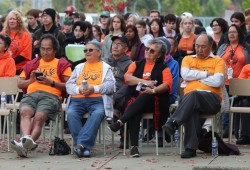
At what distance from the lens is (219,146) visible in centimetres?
→ 1433

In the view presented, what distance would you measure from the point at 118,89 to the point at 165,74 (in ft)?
3.95

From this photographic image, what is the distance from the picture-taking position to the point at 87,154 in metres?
14.3

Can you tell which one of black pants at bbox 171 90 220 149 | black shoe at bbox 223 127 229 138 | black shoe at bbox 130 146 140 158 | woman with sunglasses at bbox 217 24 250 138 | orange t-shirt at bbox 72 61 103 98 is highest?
woman with sunglasses at bbox 217 24 250 138

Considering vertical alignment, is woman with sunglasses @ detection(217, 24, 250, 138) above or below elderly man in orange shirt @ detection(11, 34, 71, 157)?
above

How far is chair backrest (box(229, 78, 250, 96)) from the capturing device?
1525cm

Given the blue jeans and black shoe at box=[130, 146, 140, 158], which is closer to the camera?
black shoe at box=[130, 146, 140, 158]

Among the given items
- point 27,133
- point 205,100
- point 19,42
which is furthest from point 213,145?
point 19,42

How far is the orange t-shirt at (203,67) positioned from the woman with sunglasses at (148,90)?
29cm

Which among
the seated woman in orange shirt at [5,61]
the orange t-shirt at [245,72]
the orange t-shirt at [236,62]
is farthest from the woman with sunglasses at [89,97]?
the orange t-shirt at [236,62]

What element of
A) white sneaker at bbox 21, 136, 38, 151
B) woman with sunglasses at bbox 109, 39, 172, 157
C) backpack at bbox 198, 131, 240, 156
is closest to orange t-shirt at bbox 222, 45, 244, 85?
woman with sunglasses at bbox 109, 39, 172, 157

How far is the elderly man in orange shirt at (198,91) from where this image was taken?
554 inches

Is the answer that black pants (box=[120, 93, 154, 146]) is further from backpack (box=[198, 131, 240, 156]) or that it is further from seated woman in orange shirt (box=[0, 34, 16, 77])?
seated woman in orange shirt (box=[0, 34, 16, 77])

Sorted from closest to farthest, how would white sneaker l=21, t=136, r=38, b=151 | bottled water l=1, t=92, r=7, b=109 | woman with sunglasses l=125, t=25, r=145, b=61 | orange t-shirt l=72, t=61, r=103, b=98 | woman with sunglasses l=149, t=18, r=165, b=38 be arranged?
white sneaker l=21, t=136, r=38, b=151 → orange t-shirt l=72, t=61, r=103, b=98 → bottled water l=1, t=92, r=7, b=109 → woman with sunglasses l=125, t=25, r=145, b=61 → woman with sunglasses l=149, t=18, r=165, b=38

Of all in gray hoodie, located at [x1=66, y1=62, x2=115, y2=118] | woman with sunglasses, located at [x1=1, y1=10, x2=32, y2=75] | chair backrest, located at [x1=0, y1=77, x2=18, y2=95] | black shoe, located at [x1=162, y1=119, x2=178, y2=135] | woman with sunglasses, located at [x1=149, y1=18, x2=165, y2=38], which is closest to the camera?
black shoe, located at [x1=162, y1=119, x2=178, y2=135]
